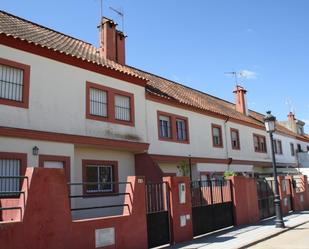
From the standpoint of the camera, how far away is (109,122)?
53.5 feet

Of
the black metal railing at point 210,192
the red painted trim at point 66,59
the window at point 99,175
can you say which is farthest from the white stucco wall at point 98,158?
the black metal railing at point 210,192

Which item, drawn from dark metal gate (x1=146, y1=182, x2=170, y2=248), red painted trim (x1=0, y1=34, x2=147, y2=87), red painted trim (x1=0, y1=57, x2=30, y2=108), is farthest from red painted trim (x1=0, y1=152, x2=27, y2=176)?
dark metal gate (x1=146, y1=182, x2=170, y2=248)

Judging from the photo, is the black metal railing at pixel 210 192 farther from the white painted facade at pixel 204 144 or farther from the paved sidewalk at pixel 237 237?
the white painted facade at pixel 204 144

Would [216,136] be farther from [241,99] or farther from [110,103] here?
[110,103]

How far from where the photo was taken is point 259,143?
3247 cm

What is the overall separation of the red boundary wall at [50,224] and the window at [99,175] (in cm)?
545

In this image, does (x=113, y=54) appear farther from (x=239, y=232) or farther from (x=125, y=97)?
(x=239, y=232)

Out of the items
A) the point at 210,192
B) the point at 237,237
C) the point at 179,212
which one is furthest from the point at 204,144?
the point at 179,212

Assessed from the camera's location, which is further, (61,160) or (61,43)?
(61,43)

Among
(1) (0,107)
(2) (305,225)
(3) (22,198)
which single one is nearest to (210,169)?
(2) (305,225)

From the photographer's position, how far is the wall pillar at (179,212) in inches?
483

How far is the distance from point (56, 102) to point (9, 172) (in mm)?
3169

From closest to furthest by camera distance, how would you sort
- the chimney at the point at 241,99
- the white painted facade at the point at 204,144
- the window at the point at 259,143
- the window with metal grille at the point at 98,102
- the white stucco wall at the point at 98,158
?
the white stucco wall at the point at 98,158
the window with metal grille at the point at 98,102
the white painted facade at the point at 204,144
the window at the point at 259,143
the chimney at the point at 241,99

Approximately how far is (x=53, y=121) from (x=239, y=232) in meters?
8.11
